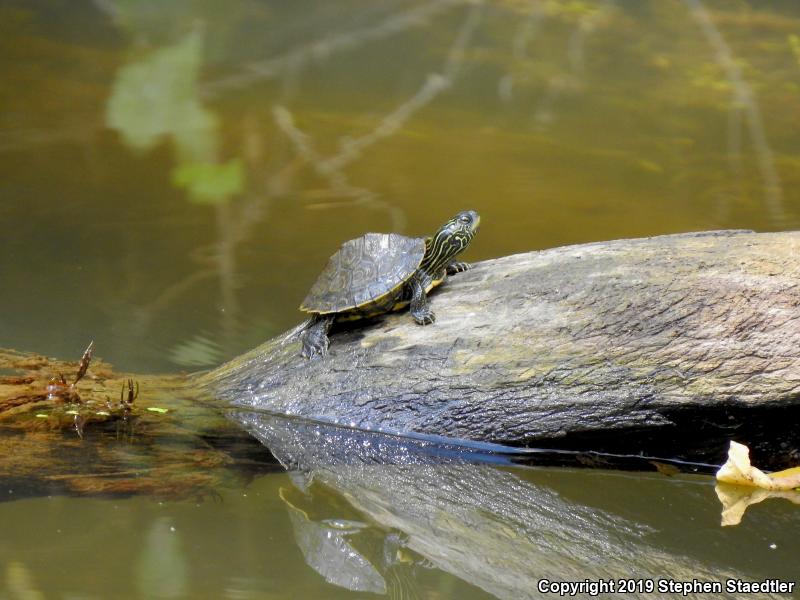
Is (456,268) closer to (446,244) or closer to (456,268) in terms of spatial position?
(456,268)

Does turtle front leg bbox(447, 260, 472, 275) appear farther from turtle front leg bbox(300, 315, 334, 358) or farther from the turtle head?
turtle front leg bbox(300, 315, 334, 358)

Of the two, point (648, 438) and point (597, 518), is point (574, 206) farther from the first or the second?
point (597, 518)

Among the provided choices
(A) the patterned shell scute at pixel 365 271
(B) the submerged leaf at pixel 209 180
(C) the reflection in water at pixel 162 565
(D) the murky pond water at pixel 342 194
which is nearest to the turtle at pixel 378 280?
(A) the patterned shell scute at pixel 365 271

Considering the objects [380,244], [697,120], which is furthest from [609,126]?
[380,244]

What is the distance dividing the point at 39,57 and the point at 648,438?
26.9 feet

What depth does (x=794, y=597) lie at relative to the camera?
2.57 metres

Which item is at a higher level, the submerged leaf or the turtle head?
the submerged leaf

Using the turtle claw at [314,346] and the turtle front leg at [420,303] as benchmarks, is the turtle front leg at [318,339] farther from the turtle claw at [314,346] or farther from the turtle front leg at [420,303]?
the turtle front leg at [420,303]

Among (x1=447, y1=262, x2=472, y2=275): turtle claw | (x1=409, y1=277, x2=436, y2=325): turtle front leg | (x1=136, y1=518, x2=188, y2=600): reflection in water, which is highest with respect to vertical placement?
(x1=447, y1=262, x2=472, y2=275): turtle claw

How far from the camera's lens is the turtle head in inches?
154

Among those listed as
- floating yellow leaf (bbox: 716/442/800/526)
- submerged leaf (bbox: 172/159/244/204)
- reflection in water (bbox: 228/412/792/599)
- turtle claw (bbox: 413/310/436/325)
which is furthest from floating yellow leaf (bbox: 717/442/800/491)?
submerged leaf (bbox: 172/159/244/204)

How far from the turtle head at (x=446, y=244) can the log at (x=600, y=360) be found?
152 mm

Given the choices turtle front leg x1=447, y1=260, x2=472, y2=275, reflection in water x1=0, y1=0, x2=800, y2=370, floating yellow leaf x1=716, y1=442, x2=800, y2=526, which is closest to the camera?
floating yellow leaf x1=716, y1=442, x2=800, y2=526

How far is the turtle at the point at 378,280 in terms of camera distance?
3.81m
